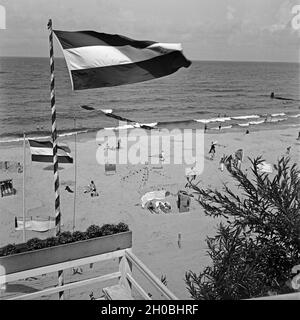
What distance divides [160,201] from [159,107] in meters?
13.3

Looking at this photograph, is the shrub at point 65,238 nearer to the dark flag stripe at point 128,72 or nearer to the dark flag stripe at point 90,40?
the dark flag stripe at point 128,72

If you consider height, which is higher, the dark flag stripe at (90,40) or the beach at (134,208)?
the dark flag stripe at (90,40)

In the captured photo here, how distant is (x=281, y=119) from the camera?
689 inches

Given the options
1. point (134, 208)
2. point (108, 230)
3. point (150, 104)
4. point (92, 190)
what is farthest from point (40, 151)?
point (150, 104)

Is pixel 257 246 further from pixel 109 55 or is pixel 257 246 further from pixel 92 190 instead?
pixel 92 190

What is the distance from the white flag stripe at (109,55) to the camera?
296cm

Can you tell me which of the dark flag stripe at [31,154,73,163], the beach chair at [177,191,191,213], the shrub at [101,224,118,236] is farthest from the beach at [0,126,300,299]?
the shrub at [101,224,118,236]

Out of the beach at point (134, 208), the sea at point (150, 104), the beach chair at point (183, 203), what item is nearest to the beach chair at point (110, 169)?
the beach at point (134, 208)

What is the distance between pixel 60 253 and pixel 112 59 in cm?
188

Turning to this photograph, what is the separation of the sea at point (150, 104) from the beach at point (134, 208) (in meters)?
4.71

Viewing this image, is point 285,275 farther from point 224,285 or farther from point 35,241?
point 35,241

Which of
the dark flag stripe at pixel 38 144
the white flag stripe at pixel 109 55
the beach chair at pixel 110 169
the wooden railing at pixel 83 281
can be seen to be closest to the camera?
the wooden railing at pixel 83 281

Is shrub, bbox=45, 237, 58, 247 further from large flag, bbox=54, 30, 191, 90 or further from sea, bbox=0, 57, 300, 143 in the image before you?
sea, bbox=0, 57, 300, 143

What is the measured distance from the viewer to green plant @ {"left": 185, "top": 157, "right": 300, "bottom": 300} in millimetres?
1651
